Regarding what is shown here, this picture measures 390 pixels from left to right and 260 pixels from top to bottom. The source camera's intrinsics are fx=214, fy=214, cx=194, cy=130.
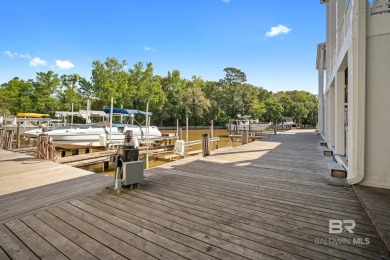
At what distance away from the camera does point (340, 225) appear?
7.95ft

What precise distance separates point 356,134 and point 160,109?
33.7 meters

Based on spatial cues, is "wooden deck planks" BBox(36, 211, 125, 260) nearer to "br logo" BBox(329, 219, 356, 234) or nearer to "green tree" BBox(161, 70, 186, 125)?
"br logo" BBox(329, 219, 356, 234)

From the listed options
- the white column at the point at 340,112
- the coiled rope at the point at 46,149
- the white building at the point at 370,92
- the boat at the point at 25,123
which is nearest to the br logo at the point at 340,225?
the white building at the point at 370,92

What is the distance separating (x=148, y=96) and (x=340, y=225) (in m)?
32.1

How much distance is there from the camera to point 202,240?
213 centimetres

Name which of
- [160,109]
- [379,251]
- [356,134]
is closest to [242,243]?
[379,251]

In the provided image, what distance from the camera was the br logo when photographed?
2.30 meters

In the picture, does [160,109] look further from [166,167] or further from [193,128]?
[166,167]

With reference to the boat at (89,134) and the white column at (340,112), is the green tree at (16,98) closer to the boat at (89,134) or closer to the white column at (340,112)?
the boat at (89,134)

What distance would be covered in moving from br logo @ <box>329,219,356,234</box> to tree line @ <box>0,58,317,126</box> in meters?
28.5

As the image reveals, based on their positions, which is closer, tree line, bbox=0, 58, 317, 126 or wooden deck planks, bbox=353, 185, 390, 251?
wooden deck planks, bbox=353, 185, 390, 251

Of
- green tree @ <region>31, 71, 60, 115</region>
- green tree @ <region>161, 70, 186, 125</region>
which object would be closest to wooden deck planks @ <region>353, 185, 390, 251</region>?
green tree @ <region>31, 71, 60, 115</region>

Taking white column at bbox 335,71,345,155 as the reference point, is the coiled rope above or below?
below

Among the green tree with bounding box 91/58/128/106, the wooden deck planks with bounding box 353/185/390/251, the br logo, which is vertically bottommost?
the br logo
